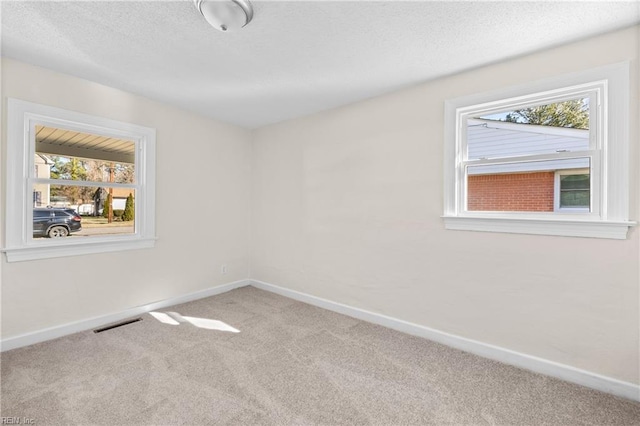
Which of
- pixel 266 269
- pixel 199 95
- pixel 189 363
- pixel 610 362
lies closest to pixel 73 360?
pixel 189 363

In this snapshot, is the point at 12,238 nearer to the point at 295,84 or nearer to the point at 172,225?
the point at 172,225

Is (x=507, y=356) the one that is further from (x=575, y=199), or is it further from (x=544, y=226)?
(x=575, y=199)

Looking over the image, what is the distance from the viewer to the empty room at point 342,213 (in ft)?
6.12

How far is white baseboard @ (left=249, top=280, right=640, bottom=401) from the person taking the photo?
1978mm

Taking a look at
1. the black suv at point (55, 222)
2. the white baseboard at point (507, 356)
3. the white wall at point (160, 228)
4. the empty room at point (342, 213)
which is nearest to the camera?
the empty room at point (342, 213)

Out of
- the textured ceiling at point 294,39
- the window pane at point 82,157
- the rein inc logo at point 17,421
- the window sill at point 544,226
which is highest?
the textured ceiling at point 294,39

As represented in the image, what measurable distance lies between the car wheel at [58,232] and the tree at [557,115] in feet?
13.4

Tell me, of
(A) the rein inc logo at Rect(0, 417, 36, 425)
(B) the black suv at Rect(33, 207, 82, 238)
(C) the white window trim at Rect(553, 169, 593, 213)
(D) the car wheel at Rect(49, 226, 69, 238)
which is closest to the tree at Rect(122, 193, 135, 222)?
(B) the black suv at Rect(33, 207, 82, 238)

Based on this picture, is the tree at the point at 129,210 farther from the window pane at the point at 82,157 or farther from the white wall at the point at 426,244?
the white wall at the point at 426,244

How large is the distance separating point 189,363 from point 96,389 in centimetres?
57

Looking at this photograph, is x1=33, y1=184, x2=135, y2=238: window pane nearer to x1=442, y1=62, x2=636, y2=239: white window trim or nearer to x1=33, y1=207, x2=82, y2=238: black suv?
x1=33, y1=207, x2=82, y2=238: black suv

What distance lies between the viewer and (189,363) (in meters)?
2.30

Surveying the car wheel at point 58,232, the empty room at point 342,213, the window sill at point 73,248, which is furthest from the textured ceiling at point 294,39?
the window sill at point 73,248

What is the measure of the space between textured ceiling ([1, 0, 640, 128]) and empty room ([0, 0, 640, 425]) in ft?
0.06
